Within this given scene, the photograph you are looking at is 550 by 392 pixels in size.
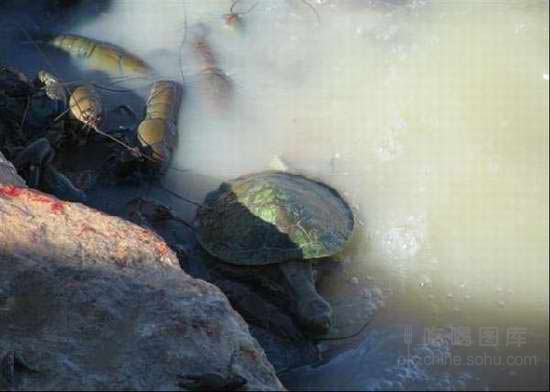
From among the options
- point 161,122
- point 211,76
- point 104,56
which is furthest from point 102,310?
point 104,56

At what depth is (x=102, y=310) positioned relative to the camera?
3625 mm

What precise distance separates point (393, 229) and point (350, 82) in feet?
6.26

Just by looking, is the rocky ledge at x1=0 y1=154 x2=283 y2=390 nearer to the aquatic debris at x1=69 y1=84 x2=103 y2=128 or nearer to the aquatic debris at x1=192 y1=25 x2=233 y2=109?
the aquatic debris at x1=69 y1=84 x2=103 y2=128

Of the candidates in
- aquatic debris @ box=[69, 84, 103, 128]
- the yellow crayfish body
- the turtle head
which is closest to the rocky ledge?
the turtle head

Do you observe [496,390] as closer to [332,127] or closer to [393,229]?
[393,229]

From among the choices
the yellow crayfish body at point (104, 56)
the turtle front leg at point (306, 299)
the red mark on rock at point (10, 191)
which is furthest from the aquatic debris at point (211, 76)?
the red mark on rock at point (10, 191)

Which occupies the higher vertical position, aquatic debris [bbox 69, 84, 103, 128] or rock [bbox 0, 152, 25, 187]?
rock [bbox 0, 152, 25, 187]

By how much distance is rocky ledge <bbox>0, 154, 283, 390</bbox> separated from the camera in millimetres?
3268

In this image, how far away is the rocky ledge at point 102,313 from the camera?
3.27 m

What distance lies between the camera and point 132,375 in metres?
3.23

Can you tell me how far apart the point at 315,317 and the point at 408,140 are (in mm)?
2290

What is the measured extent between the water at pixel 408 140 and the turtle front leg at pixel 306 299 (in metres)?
0.27

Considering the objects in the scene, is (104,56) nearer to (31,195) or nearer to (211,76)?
(211,76)

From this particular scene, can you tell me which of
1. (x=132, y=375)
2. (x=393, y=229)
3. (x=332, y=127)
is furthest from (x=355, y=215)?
(x=132, y=375)
